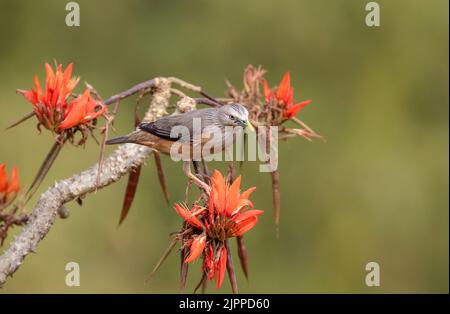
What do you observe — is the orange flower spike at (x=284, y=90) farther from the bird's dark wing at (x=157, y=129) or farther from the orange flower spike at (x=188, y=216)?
the orange flower spike at (x=188, y=216)

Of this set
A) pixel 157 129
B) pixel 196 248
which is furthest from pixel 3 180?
pixel 196 248

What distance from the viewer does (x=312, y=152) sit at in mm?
4875

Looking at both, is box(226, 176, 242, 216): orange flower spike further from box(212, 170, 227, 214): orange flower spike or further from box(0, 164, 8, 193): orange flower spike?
box(0, 164, 8, 193): orange flower spike

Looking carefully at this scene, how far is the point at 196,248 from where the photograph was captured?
5.77 feet

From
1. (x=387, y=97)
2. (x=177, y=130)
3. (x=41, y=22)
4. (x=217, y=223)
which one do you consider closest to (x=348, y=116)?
(x=387, y=97)

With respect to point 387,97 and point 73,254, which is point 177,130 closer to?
point 73,254


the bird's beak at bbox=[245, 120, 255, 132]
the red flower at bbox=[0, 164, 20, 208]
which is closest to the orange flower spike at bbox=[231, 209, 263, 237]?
the bird's beak at bbox=[245, 120, 255, 132]

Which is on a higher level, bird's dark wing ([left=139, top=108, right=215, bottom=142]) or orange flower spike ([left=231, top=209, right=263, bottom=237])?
bird's dark wing ([left=139, top=108, right=215, bottom=142])

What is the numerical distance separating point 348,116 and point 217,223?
10.9 ft

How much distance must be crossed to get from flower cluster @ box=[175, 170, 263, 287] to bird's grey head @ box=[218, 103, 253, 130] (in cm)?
40

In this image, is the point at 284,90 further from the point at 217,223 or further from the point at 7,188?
the point at 7,188

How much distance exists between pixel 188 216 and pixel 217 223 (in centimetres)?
9

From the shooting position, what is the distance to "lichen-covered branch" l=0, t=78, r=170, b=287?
1.91 metres

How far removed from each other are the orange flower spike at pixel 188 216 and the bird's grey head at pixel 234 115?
47 centimetres
